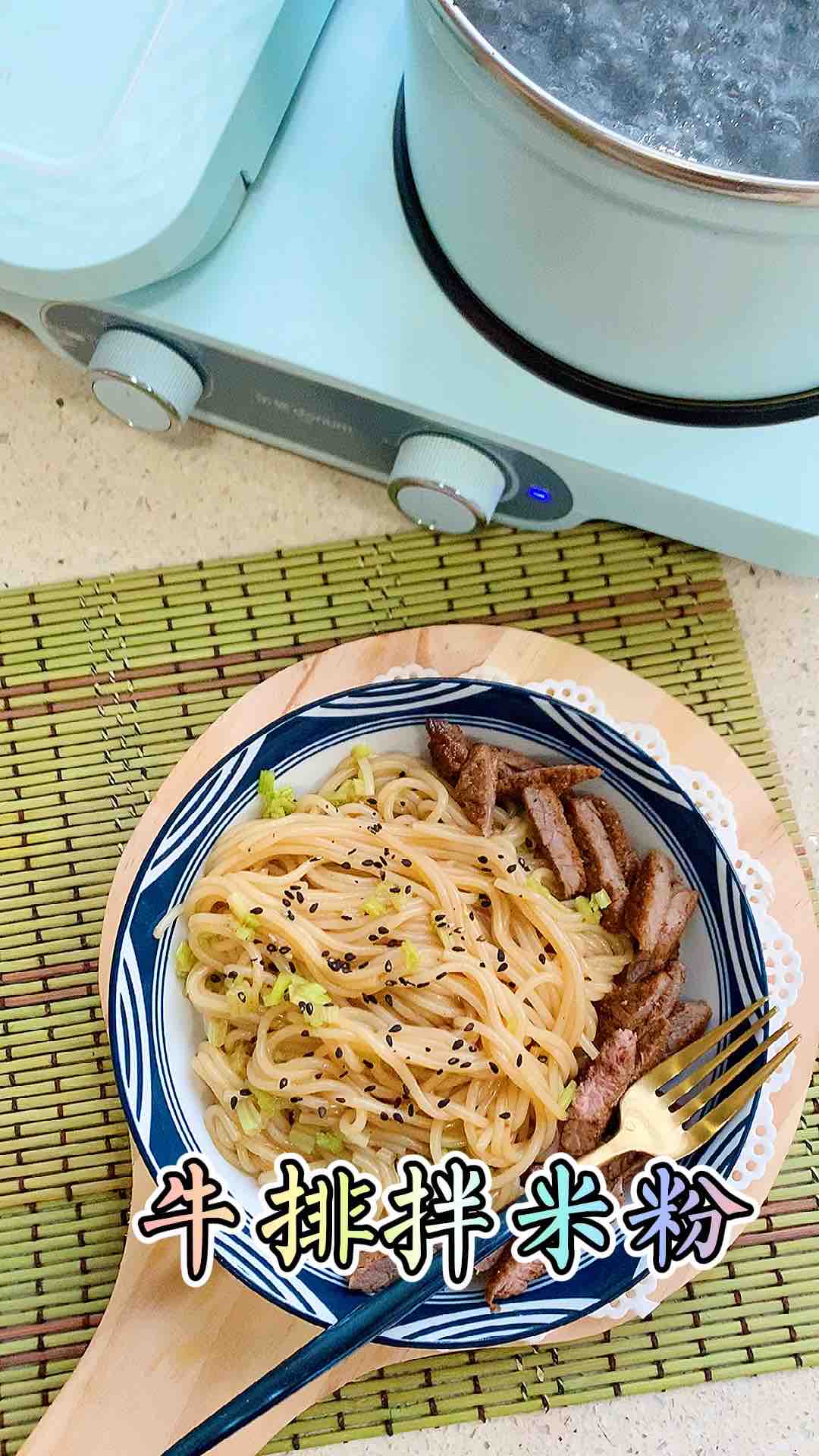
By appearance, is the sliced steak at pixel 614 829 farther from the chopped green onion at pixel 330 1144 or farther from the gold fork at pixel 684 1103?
the chopped green onion at pixel 330 1144

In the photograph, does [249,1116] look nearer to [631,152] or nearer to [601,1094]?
[601,1094]

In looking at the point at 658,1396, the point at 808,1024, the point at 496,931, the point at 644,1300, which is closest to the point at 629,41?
the point at 496,931

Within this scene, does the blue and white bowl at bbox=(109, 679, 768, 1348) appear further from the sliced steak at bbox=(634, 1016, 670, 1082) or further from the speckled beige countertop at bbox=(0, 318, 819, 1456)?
the speckled beige countertop at bbox=(0, 318, 819, 1456)

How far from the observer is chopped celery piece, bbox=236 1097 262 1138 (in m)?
1.07

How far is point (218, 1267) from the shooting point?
112 centimetres

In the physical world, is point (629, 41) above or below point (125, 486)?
above

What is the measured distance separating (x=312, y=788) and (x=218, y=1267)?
0.42 m

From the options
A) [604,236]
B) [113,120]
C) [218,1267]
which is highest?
[604,236]

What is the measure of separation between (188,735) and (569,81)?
0.76 metres

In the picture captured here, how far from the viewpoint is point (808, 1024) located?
1.17 meters

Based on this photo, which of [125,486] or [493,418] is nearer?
[493,418]

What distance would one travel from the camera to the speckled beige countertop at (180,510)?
137 cm

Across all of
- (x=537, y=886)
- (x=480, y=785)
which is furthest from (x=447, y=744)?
(x=537, y=886)

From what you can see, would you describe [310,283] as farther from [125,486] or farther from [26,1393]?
A: [26,1393]
